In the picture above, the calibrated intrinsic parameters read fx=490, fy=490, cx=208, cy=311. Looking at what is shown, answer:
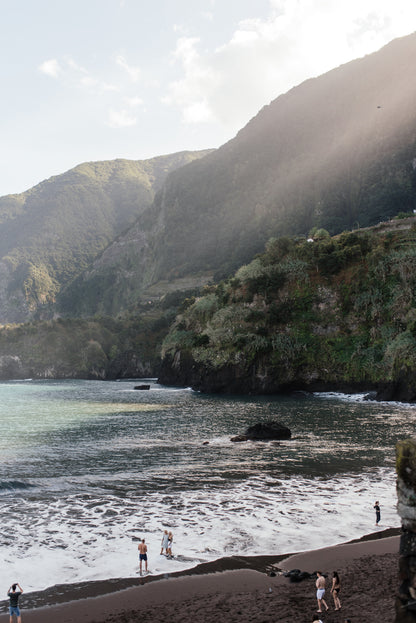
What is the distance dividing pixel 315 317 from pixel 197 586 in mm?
70365

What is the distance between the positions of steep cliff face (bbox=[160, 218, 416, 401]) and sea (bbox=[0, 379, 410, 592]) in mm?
30557

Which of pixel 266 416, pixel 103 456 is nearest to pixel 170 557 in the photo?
pixel 103 456

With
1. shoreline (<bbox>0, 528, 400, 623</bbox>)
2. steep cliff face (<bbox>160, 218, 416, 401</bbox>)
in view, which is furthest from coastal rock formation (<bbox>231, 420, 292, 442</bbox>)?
steep cliff face (<bbox>160, 218, 416, 401</bbox>)

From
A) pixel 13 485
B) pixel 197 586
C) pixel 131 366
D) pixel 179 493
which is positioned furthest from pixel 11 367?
pixel 197 586

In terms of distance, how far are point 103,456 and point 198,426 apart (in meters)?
14.4

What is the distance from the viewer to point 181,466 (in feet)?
93.0

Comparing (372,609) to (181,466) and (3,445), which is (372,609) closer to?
(181,466)

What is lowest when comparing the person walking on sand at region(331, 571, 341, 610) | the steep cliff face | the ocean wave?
the ocean wave

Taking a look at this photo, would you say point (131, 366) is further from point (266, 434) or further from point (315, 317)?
point (266, 434)

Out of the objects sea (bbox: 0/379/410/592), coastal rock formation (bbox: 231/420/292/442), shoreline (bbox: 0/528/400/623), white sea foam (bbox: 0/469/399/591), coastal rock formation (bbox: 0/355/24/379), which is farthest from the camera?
coastal rock formation (bbox: 0/355/24/379)

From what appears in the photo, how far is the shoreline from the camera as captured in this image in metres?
12.5

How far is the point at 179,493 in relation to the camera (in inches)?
889

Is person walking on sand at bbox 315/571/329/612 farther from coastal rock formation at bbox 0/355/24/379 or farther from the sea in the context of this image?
coastal rock formation at bbox 0/355/24/379

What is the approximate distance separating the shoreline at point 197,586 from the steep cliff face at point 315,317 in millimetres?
52684
